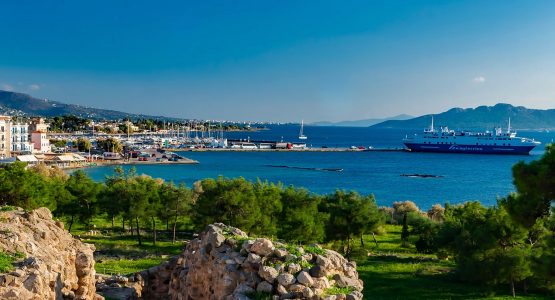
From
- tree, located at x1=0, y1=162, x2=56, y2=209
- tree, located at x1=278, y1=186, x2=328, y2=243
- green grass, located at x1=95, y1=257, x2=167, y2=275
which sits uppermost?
tree, located at x1=0, y1=162, x2=56, y2=209

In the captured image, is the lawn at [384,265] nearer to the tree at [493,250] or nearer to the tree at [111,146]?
the tree at [493,250]

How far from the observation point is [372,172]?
356 feet

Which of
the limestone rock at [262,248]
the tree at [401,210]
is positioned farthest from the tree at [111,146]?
the limestone rock at [262,248]

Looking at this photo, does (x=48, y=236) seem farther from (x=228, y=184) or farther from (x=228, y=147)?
(x=228, y=147)

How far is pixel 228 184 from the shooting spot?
30.5 metres

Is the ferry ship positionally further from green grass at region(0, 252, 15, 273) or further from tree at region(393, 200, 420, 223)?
green grass at region(0, 252, 15, 273)

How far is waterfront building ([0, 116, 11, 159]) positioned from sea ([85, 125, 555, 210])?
13.9m

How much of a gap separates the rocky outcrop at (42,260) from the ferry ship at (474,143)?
14672 centimetres

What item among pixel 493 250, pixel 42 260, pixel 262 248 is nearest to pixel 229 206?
pixel 493 250

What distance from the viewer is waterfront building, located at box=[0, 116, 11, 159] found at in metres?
85.1

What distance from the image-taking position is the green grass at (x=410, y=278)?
74.0 feet

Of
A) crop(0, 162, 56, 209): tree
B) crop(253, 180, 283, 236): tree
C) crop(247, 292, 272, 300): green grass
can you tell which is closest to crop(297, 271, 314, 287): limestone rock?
crop(247, 292, 272, 300): green grass

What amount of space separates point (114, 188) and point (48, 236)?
18982mm

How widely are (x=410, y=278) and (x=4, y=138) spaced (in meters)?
81.2
